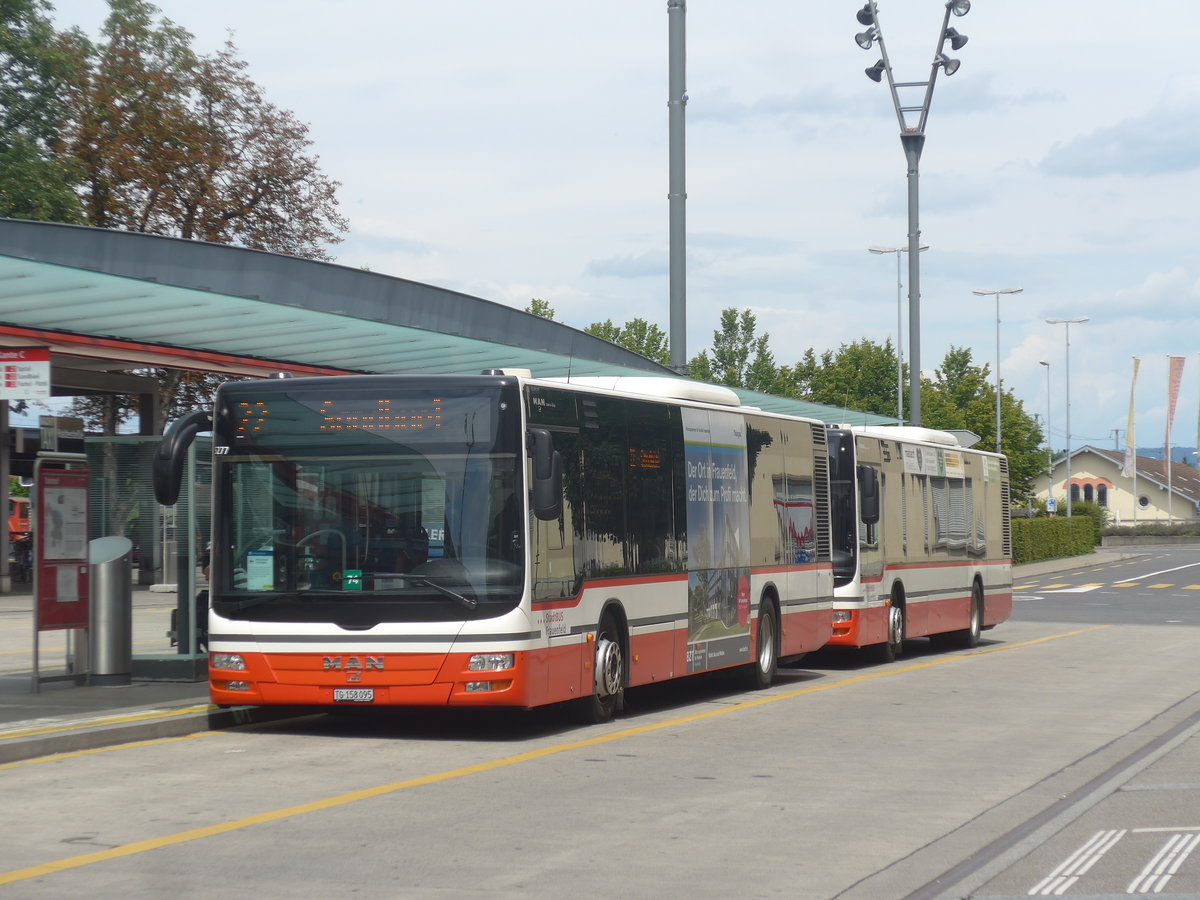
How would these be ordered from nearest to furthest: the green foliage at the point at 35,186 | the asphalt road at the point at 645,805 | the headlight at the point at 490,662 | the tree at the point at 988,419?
the asphalt road at the point at 645,805 → the headlight at the point at 490,662 → the green foliage at the point at 35,186 → the tree at the point at 988,419

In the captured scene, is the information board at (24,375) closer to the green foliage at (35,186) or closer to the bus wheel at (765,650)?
the bus wheel at (765,650)

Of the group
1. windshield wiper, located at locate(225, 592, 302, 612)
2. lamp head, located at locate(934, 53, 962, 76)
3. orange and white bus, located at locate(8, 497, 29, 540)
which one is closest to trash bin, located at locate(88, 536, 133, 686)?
windshield wiper, located at locate(225, 592, 302, 612)

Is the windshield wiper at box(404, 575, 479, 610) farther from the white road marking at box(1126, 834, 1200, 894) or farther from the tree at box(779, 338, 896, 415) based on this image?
the tree at box(779, 338, 896, 415)

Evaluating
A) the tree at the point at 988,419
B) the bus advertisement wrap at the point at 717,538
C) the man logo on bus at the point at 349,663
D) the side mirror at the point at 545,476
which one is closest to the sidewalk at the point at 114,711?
the man logo on bus at the point at 349,663

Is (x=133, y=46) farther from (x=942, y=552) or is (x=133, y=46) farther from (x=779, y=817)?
(x=779, y=817)

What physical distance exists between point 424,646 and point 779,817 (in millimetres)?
3720

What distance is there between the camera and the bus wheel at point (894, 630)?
2236 cm

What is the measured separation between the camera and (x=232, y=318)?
20.0 meters

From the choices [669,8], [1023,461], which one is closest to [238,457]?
[669,8]


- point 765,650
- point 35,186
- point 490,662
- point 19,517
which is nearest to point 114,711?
point 490,662

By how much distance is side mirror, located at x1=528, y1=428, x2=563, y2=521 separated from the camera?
12.3 m

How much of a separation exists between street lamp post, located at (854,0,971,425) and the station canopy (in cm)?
316

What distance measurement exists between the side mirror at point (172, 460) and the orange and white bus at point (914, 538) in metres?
9.87

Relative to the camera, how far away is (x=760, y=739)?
43.4 feet
